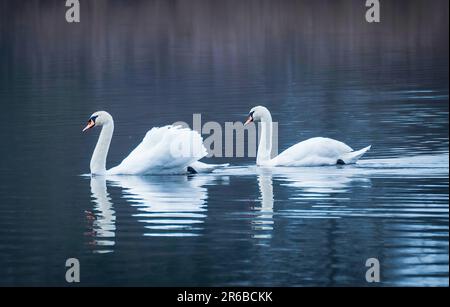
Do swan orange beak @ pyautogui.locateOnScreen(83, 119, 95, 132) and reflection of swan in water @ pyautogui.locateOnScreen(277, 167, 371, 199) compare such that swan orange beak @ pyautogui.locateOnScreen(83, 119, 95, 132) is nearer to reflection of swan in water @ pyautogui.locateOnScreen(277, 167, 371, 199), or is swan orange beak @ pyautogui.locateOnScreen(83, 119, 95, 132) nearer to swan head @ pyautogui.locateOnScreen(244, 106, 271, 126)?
swan head @ pyautogui.locateOnScreen(244, 106, 271, 126)

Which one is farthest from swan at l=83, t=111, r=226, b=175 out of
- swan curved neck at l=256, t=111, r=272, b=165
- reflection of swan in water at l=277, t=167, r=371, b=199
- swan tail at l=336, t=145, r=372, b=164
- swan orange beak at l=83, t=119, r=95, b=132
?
swan tail at l=336, t=145, r=372, b=164

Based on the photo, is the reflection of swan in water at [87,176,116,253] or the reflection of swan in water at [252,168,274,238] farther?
the reflection of swan in water at [252,168,274,238]

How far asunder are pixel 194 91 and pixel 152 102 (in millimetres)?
2203

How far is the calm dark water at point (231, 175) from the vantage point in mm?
13414

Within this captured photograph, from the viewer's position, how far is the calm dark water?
1341 centimetres

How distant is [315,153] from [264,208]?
3.40 meters

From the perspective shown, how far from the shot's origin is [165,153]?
1923 cm

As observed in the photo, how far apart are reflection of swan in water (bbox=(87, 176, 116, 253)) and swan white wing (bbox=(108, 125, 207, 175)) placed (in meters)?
0.58

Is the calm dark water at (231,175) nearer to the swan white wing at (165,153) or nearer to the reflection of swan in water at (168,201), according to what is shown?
the reflection of swan in water at (168,201)

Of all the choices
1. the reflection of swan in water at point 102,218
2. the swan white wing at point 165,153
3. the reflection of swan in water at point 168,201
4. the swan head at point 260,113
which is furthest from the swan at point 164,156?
the swan head at point 260,113

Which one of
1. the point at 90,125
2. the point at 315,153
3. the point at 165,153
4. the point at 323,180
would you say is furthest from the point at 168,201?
the point at 90,125

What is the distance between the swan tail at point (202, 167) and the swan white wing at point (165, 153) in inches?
4.0

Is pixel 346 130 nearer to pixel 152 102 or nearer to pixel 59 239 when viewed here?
pixel 152 102

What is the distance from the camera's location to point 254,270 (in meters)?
13.0
